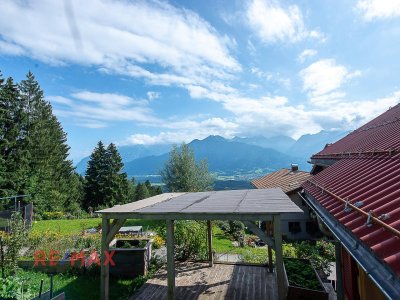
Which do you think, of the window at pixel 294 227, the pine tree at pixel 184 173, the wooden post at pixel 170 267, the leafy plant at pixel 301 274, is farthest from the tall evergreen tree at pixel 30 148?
the leafy plant at pixel 301 274

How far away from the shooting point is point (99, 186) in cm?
4819

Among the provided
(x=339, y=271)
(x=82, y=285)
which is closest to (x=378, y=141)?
(x=339, y=271)

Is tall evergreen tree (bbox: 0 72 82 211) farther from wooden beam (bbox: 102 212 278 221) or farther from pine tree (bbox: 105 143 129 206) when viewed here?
wooden beam (bbox: 102 212 278 221)

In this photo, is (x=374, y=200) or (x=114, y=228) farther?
(x=114, y=228)

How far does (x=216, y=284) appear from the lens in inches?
347

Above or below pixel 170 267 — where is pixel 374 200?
above

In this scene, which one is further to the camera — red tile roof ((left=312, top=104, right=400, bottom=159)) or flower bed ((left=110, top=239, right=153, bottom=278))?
flower bed ((left=110, top=239, right=153, bottom=278))

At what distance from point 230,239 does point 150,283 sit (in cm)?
1350

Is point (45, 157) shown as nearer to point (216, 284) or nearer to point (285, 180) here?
point (285, 180)

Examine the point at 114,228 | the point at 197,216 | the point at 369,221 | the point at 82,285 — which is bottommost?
the point at 82,285

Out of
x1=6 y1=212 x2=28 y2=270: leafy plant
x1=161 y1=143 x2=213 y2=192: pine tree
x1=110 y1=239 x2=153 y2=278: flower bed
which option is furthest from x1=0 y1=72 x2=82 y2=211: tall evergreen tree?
x1=110 y1=239 x2=153 y2=278: flower bed

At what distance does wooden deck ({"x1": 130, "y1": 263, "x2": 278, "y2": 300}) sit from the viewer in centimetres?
805

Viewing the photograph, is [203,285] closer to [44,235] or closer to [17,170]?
[44,235]

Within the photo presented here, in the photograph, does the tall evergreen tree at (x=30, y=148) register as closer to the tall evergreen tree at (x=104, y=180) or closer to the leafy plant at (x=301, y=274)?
the tall evergreen tree at (x=104, y=180)
